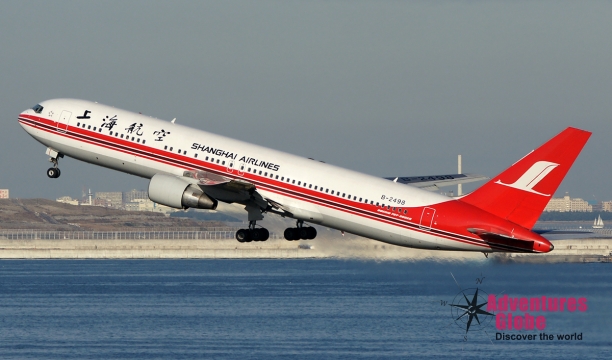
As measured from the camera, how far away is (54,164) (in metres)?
65.4

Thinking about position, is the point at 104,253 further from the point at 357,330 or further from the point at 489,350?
the point at 489,350

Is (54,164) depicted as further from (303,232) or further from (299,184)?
(299,184)

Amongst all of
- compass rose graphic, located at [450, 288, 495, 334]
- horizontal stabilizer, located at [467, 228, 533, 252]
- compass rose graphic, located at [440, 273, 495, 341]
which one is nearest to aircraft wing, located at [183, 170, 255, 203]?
horizontal stabilizer, located at [467, 228, 533, 252]

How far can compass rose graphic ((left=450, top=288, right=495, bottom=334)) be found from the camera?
84.6 m

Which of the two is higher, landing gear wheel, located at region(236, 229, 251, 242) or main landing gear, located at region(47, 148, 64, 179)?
main landing gear, located at region(47, 148, 64, 179)

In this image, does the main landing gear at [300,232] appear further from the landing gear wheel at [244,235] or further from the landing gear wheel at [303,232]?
the landing gear wheel at [244,235]

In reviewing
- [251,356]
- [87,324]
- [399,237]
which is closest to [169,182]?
[399,237]

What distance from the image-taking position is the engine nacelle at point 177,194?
5784 centimetres

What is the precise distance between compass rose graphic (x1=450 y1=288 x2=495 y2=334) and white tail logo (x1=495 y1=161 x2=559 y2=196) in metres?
30.1

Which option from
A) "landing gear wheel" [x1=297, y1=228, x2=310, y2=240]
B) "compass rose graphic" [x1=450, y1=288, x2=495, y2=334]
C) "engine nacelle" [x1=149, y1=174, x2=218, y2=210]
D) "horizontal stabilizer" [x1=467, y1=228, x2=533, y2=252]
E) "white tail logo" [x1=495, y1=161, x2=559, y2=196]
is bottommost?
"compass rose graphic" [x1=450, y1=288, x2=495, y2=334]

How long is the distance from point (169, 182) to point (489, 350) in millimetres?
38023

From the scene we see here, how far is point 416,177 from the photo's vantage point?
66.9 m

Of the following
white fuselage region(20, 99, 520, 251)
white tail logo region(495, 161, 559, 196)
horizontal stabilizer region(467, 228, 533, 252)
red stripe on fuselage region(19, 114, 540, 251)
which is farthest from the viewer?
white fuselage region(20, 99, 520, 251)

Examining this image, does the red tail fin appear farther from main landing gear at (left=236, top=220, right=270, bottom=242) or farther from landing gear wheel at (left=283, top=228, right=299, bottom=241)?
main landing gear at (left=236, top=220, right=270, bottom=242)
